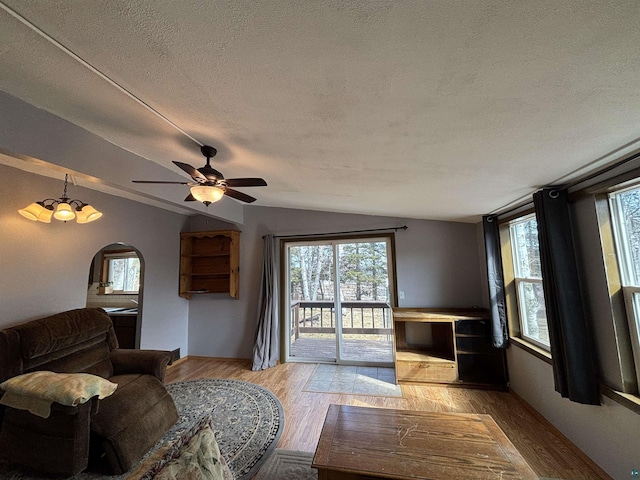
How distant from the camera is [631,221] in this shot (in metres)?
1.71

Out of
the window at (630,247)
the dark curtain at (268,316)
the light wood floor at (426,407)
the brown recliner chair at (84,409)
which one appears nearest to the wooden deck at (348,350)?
the light wood floor at (426,407)

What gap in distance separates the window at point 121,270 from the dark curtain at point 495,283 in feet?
18.9

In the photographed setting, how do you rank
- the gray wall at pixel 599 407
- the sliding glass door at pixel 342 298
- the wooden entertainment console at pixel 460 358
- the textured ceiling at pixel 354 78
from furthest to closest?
1. the sliding glass door at pixel 342 298
2. the wooden entertainment console at pixel 460 358
3. the gray wall at pixel 599 407
4. the textured ceiling at pixel 354 78

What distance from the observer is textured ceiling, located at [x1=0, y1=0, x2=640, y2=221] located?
31.3 inches

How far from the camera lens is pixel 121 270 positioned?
504 cm

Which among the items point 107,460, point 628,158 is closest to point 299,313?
point 107,460

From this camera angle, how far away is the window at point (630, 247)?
1.69m

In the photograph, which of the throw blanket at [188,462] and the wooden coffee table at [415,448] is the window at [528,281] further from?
the throw blanket at [188,462]

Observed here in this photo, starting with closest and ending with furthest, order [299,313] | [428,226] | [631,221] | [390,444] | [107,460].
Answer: [390,444] → [631,221] → [107,460] → [428,226] → [299,313]

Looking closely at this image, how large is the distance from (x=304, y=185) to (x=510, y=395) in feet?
11.0

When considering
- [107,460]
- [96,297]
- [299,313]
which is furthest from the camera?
[96,297]

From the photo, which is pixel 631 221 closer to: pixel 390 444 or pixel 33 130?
pixel 390 444

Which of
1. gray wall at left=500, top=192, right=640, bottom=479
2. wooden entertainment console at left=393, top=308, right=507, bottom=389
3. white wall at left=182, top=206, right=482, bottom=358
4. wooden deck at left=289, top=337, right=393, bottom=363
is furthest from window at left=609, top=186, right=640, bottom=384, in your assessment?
wooden deck at left=289, top=337, right=393, bottom=363

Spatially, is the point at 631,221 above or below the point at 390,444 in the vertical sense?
above
